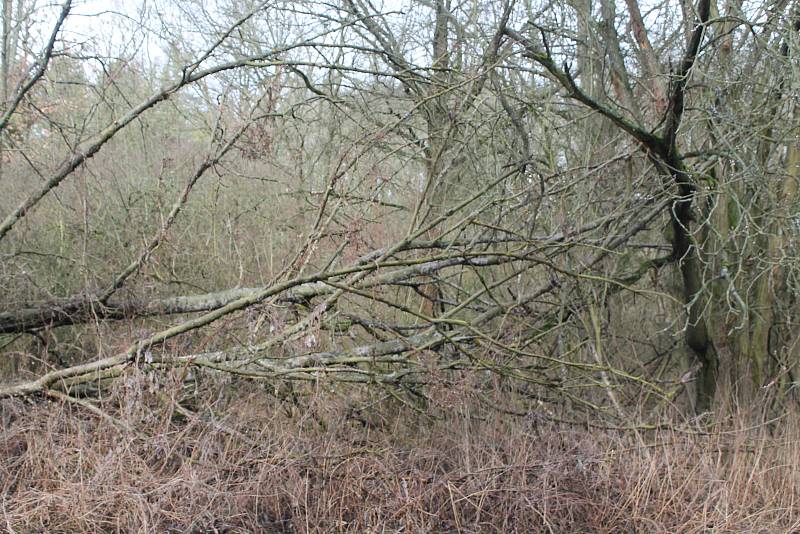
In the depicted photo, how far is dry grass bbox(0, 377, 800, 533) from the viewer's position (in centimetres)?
446

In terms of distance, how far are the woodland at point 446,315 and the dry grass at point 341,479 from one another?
0.02 metres

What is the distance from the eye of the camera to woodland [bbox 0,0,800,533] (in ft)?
15.4

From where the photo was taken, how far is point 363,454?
5047mm

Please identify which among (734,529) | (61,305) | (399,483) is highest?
(61,305)

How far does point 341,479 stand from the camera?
15.7 feet

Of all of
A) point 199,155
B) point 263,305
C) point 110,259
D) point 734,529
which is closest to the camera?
point 734,529

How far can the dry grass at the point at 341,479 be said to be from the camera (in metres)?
4.46

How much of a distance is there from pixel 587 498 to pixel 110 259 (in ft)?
17.3

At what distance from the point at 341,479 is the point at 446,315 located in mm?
1496

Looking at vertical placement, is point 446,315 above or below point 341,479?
above

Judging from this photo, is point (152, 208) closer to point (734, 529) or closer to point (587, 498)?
point (587, 498)

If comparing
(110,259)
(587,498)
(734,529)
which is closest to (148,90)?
(110,259)

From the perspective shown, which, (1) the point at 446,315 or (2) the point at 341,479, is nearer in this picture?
(2) the point at 341,479

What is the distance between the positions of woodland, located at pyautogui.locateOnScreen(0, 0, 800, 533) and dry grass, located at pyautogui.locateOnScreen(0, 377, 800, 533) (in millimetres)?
25
